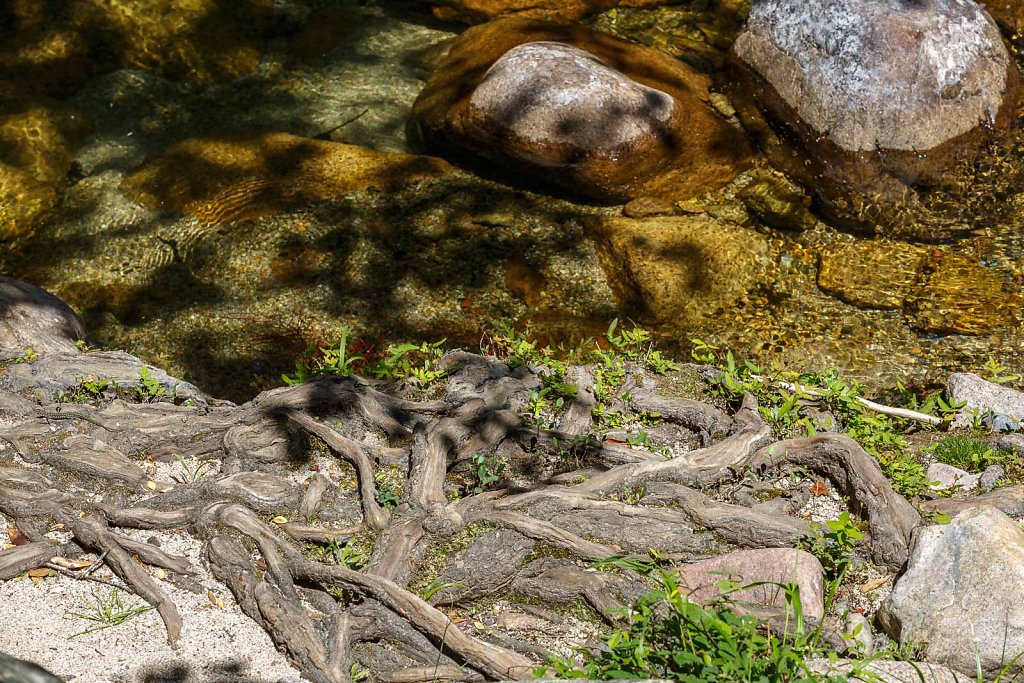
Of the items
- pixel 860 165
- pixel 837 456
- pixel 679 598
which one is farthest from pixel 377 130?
pixel 679 598

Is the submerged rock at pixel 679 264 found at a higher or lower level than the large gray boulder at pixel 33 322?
higher

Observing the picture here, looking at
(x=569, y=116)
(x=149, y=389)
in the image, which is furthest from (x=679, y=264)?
(x=149, y=389)

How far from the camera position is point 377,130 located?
8.79m

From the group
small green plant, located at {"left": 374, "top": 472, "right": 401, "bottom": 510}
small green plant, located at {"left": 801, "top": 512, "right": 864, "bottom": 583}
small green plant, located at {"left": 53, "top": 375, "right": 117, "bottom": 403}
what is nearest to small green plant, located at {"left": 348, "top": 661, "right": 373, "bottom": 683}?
small green plant, located at {"left": 374, "top": 472, "right": 401, "bottom": 510}

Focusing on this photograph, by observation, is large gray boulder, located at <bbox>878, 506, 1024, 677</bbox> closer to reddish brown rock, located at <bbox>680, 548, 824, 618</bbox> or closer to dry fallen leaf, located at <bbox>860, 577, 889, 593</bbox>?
dry fallen leaf, located at <bbox>860, 577, 889, 593</bbox>

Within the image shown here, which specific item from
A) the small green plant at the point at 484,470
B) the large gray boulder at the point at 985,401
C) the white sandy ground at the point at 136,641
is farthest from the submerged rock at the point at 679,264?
the white sandy ground at the point at 136,641

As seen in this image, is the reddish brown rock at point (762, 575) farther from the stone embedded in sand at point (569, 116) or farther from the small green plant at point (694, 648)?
the stone embedded in sand at point (569, 116)

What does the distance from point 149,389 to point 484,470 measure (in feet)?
6.05

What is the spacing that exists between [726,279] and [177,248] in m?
4.32

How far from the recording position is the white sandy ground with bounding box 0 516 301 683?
3.25m

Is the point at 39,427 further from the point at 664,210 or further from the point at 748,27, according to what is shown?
the point at 748,27

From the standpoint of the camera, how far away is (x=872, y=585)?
3719 millimetres

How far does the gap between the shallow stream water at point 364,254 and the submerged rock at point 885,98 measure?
13.0 inches

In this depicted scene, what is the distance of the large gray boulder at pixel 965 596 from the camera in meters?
3.33
